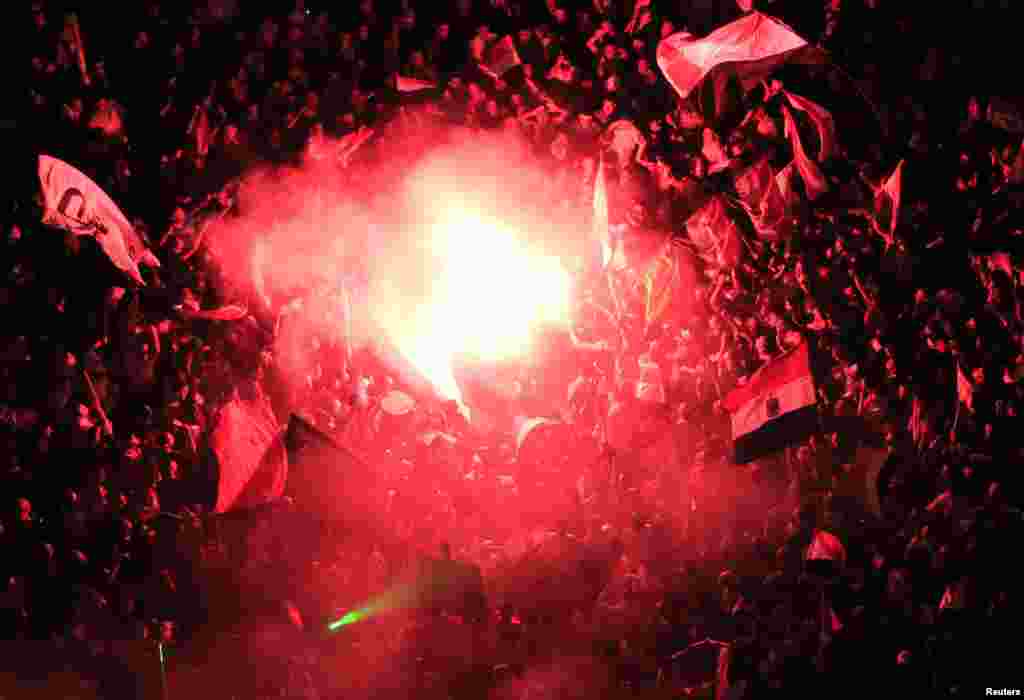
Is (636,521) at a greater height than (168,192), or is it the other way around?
(168,192)

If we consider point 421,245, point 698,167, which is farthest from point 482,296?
point 698,167

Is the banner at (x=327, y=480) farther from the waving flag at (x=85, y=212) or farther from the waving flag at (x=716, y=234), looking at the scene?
the waving flag at (x=716, y=234)

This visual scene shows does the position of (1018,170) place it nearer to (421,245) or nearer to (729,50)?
(729,50)

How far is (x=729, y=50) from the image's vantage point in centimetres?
90

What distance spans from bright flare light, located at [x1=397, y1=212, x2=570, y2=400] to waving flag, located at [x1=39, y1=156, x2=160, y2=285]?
12.4 inches

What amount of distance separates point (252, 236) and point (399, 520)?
0.35 metres

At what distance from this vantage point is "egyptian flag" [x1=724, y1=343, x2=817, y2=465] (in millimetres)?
913

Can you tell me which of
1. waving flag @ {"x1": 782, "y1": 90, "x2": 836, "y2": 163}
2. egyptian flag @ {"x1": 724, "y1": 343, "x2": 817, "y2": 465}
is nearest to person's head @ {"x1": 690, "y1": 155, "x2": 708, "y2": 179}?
waving flag @ {"x1": 782, "y1": 90, "x2": 836, "y2": 163}

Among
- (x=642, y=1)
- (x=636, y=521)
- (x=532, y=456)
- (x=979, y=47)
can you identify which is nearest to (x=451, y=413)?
(x=532, y=456)

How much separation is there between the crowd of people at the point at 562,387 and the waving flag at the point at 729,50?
0.07 feet

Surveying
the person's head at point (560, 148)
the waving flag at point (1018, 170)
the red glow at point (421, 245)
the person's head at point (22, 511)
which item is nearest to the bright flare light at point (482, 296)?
the red glow at point (421, 245)

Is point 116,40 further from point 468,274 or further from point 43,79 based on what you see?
point 468,274

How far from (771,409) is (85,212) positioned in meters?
0.79

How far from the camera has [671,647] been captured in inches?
35.4
